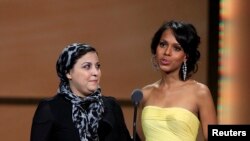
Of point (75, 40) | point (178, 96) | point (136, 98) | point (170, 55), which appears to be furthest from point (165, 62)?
point (75, 40)

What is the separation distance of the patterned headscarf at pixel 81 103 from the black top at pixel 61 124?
2 cm

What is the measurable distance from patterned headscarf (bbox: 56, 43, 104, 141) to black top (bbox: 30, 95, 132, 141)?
0.02 metres

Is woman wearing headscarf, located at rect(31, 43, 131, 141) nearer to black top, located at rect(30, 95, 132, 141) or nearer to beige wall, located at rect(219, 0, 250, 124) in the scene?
black top, located at rect(30, 95, 132, 141)

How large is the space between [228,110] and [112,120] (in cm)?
167

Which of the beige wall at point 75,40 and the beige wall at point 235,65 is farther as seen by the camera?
the beige wall at point 235,65

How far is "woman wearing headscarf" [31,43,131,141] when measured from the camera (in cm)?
196

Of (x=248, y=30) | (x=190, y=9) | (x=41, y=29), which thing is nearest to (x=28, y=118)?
(x=41, y=29)

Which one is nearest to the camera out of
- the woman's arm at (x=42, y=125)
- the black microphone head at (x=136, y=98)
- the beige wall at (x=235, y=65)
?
the black microphone head at (x=136, y=98)

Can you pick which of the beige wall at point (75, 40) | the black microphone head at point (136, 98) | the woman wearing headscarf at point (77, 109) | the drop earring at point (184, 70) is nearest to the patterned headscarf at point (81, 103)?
the woman wearing headscarf at point (77, 109)

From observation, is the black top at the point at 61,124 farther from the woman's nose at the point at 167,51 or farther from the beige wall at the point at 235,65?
the beige wall at the point at 235,65

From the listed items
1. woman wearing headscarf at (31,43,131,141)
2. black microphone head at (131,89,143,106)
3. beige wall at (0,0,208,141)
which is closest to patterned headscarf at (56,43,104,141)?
woman wearing headscarf at (31,43,131,141)

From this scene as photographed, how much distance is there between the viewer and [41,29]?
3330 millimetres

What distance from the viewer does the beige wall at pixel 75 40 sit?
3291 millimetres

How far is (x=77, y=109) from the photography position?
6.63 feet
